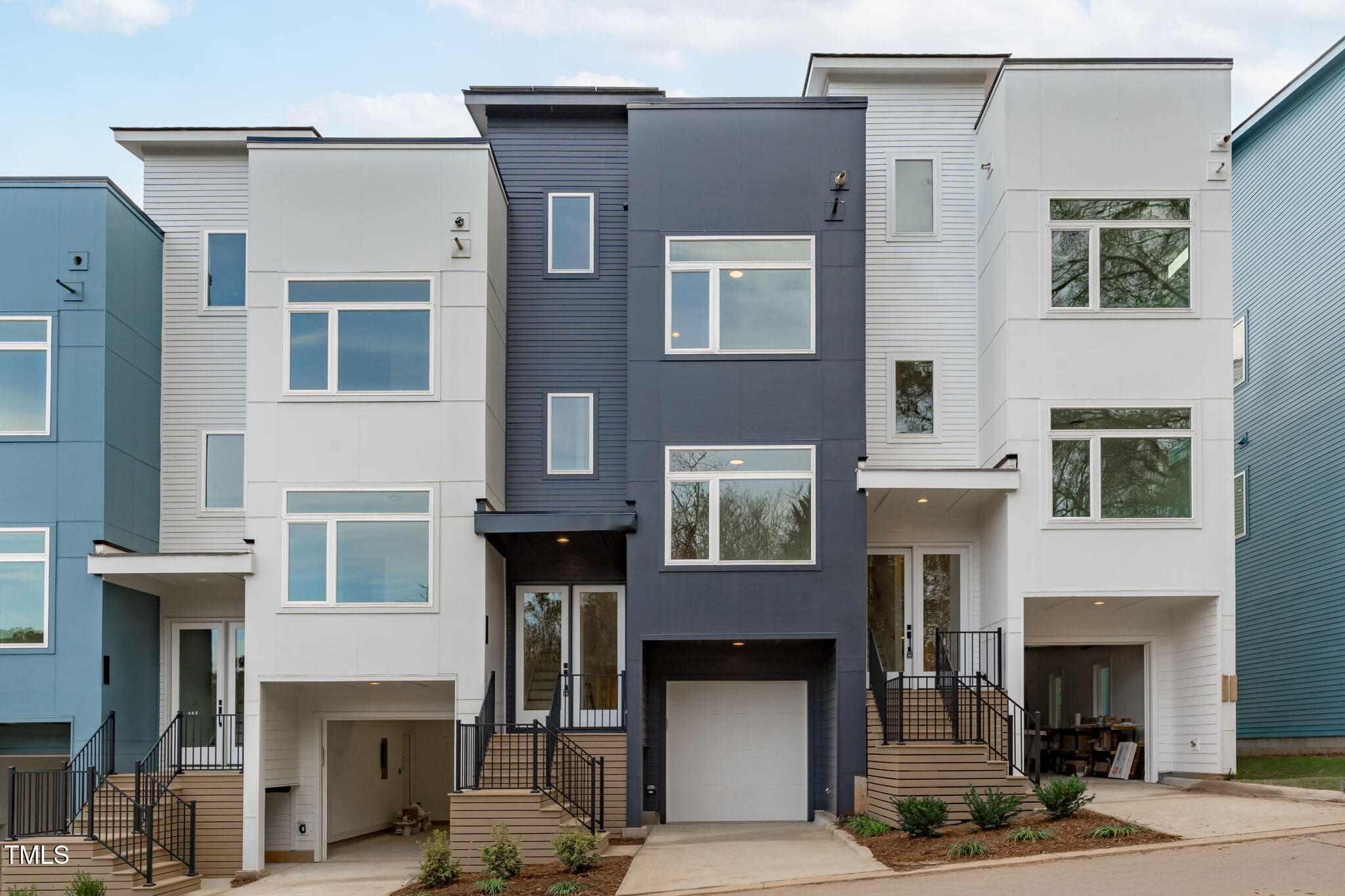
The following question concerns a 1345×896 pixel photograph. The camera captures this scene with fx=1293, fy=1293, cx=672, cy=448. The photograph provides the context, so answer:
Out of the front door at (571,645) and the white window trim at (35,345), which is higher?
the white window trim at (35,345)

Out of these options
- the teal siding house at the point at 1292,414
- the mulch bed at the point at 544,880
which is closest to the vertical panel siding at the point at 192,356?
the mulch bed at the point at 544,880

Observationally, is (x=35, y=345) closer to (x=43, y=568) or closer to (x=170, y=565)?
(x=43, y=568)

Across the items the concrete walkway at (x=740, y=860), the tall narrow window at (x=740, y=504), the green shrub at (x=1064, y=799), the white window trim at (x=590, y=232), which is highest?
the white window trim at (x=590, y=232)

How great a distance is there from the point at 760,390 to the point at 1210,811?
746cm

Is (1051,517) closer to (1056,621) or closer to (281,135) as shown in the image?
(1056,621)

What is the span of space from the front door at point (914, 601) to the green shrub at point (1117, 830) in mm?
5734

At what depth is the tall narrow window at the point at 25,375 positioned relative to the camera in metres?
17.2

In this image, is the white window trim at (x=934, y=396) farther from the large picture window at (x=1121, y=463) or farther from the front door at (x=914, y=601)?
the large picture window at (x=1121, y=463)

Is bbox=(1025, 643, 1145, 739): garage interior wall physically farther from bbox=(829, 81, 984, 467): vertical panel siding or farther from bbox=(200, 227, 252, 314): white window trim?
bbox=(200, 227, 252, 314): white window trim

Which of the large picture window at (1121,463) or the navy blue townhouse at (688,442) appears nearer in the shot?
the large picture window at (1121,463)

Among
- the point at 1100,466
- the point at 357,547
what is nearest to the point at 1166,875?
the point at 1100,466

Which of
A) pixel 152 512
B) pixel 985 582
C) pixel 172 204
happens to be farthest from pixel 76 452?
pixel 985 582

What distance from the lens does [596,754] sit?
17.1m

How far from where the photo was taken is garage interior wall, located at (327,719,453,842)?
19.6 metres
